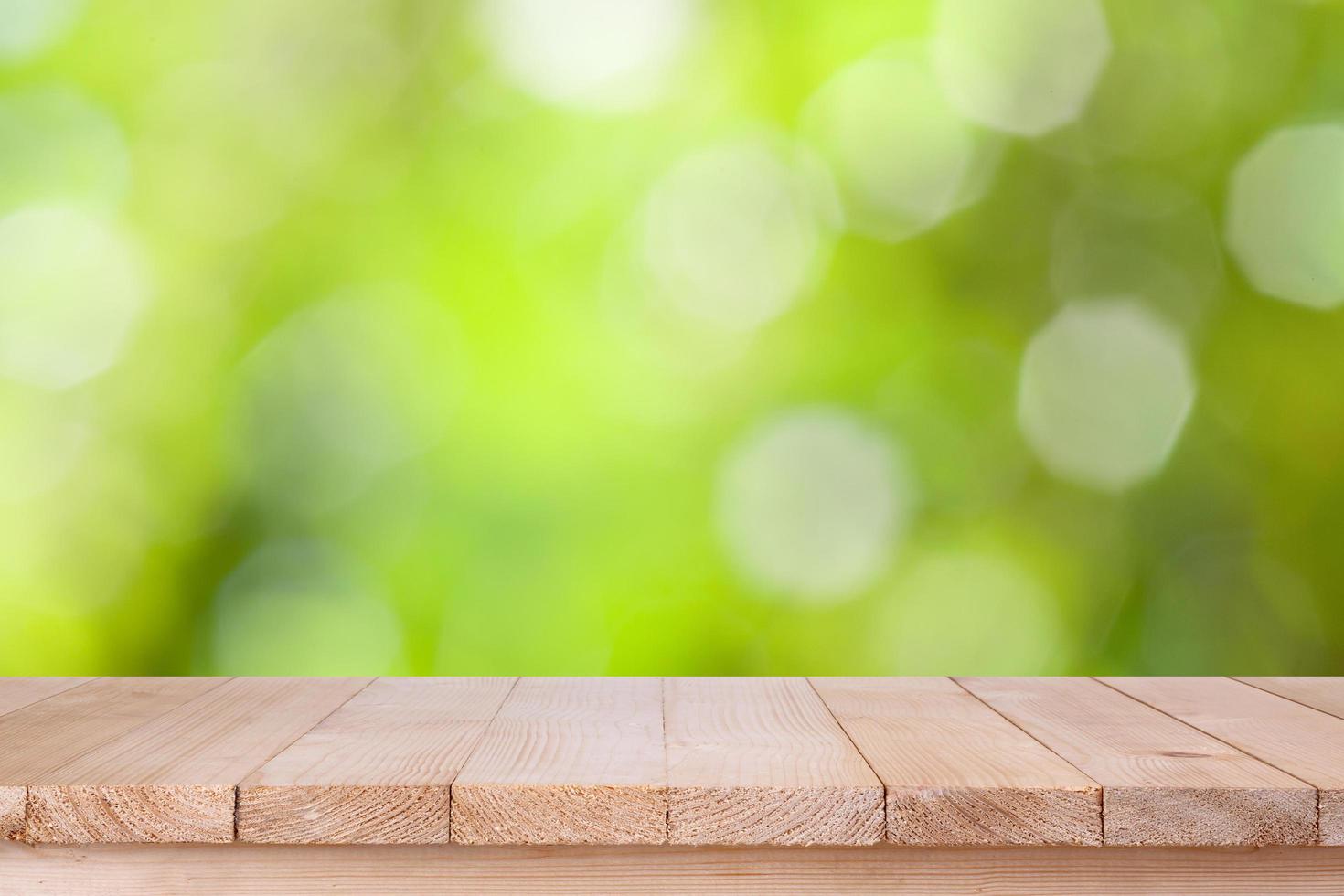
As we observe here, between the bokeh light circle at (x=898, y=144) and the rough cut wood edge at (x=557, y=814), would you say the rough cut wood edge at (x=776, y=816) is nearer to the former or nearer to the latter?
the rough cut wood edge at (x=557, y=814)

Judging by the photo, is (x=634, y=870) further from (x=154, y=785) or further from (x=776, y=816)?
(x=154, y=785)

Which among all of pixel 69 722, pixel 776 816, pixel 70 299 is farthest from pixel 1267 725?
pixel 70 299

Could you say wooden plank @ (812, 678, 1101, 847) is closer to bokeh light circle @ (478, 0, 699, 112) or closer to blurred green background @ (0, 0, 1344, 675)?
blurred green background @ (0, 0, 1344, 675)

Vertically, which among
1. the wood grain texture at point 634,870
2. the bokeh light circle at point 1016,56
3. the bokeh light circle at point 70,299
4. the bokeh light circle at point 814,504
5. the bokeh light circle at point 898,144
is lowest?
the wood grain texture at point 634,870

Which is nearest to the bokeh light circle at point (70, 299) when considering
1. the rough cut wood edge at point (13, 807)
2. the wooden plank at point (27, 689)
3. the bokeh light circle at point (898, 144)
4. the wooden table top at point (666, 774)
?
the wooden plank at point (27, 689)

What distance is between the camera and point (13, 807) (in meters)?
0.71

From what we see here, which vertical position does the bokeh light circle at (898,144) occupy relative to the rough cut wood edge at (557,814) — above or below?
above

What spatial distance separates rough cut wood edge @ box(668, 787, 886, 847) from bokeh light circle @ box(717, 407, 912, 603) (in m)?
0.58

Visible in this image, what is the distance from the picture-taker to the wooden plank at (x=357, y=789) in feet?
2.32

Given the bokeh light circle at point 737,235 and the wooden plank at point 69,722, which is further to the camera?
the bokeh light circle at point 737,235

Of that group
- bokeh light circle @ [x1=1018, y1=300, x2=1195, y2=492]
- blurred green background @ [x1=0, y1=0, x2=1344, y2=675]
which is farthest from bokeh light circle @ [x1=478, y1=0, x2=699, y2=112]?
bokeh light circle @ [x1=1018, y1=300, x2=1195, y2=492]

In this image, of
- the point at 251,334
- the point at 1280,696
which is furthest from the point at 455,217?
the point at 1280,696

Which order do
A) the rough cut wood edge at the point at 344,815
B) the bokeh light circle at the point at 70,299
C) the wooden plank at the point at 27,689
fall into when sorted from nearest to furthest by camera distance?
the rough cut wood edge at the point at 344,815 → the wooden plank at the point at 27,689 → the bokeh light circle at the point at 70,299

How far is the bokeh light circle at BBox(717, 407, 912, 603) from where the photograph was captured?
50.9 inches
